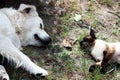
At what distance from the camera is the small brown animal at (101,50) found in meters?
5.50

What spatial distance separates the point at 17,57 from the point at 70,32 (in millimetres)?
1270

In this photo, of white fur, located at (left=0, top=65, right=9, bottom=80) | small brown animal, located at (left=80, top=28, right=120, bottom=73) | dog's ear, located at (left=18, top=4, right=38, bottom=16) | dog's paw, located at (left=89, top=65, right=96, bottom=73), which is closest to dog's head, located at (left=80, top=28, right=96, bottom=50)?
small brown animal, located at (left=80, top=28, right=120, bottom=73)

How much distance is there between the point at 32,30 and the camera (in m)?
6.03

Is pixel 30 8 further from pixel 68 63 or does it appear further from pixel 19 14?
pixel 68 63

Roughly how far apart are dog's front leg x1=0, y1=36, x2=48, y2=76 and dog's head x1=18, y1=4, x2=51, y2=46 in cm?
52

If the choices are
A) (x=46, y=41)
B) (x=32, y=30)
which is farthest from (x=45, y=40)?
(x=32, y=30)

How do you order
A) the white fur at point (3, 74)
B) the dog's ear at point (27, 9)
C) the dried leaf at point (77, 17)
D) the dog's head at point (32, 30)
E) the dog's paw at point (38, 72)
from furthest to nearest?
the dried leaf at point (77, 17), the dog's ear at point (27, 9), the dog's head at point (32, 30), the dog's paw at point (38, 72), the white fur at point (3, 74)

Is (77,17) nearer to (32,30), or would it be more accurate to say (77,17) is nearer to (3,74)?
(32,30)

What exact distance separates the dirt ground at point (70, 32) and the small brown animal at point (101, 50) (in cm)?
10

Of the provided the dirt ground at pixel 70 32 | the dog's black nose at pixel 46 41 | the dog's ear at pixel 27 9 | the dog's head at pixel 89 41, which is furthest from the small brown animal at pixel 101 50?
the dog's ear at pixel 27 9

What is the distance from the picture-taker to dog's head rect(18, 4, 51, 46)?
5.96m

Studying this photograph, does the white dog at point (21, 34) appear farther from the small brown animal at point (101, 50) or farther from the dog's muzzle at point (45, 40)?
the small brown animal at point (101, 50)

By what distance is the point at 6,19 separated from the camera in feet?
18.8

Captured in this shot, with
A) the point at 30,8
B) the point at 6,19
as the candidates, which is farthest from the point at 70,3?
the point at 6,19
